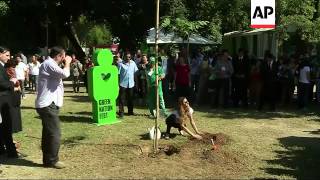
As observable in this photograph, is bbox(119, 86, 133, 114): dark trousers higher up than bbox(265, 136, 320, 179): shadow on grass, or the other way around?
bbox(119, 86, 133, 114): dark trousers

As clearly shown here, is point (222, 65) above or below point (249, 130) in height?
above

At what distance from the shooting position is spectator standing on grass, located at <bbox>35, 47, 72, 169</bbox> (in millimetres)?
8258

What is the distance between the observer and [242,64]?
54.3 ft

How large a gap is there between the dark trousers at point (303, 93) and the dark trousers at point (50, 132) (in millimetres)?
9905

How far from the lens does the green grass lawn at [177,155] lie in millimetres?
8211

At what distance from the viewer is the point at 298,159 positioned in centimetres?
933

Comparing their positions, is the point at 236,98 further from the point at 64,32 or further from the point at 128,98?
the point at 64,32

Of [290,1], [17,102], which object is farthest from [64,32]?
[17,102]

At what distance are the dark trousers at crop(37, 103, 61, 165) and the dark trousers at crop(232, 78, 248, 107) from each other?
933 cm

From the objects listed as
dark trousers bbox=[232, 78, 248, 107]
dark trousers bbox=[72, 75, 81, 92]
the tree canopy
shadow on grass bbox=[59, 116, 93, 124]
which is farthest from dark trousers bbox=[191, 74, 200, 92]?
dark trousers bbox=[72, 75, 81, 92]

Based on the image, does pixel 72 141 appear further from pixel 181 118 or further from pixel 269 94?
pixel 269 94

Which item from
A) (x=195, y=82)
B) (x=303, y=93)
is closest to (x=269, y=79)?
(x=303, y=93)

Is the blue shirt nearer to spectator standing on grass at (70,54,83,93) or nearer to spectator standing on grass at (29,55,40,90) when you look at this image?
spectator standing on grass at (70,54,83,93)

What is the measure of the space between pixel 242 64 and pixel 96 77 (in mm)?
5630
